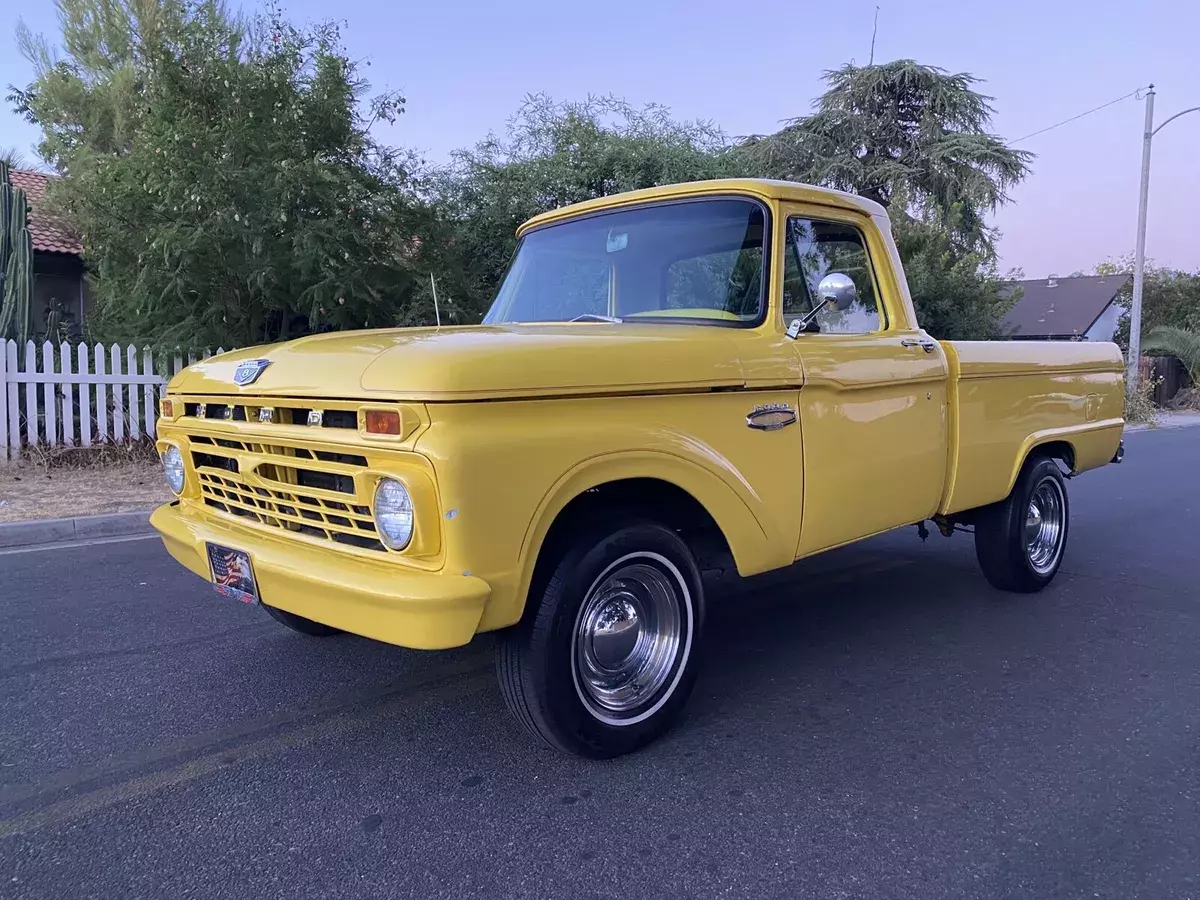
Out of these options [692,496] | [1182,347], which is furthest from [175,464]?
[1182,347]

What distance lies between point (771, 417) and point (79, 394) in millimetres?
8985

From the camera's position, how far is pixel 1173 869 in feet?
8.12

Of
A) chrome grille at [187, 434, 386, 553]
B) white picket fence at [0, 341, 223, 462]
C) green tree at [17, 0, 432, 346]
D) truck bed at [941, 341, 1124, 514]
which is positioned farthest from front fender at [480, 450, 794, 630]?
white picket fence at [0, 341, 223, 462]

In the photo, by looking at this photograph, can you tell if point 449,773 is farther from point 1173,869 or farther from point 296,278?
point 296,278

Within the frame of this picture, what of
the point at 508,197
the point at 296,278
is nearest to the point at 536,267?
the point at 296,278

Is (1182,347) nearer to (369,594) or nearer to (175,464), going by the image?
(175,464)

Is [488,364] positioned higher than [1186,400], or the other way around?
[488,364]

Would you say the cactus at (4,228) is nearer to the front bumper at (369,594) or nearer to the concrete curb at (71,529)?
the concrete curb at (71,529)

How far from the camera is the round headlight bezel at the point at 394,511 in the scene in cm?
253

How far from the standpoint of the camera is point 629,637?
125 inches

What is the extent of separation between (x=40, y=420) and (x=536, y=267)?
7.92m

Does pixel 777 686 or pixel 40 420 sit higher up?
pixel 40 420

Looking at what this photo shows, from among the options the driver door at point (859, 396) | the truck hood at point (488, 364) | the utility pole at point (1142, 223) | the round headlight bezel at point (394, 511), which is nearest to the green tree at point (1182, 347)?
the utility pole at point (1142, 223)

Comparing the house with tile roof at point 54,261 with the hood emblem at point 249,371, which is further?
the house with tile roof at point 54,261
